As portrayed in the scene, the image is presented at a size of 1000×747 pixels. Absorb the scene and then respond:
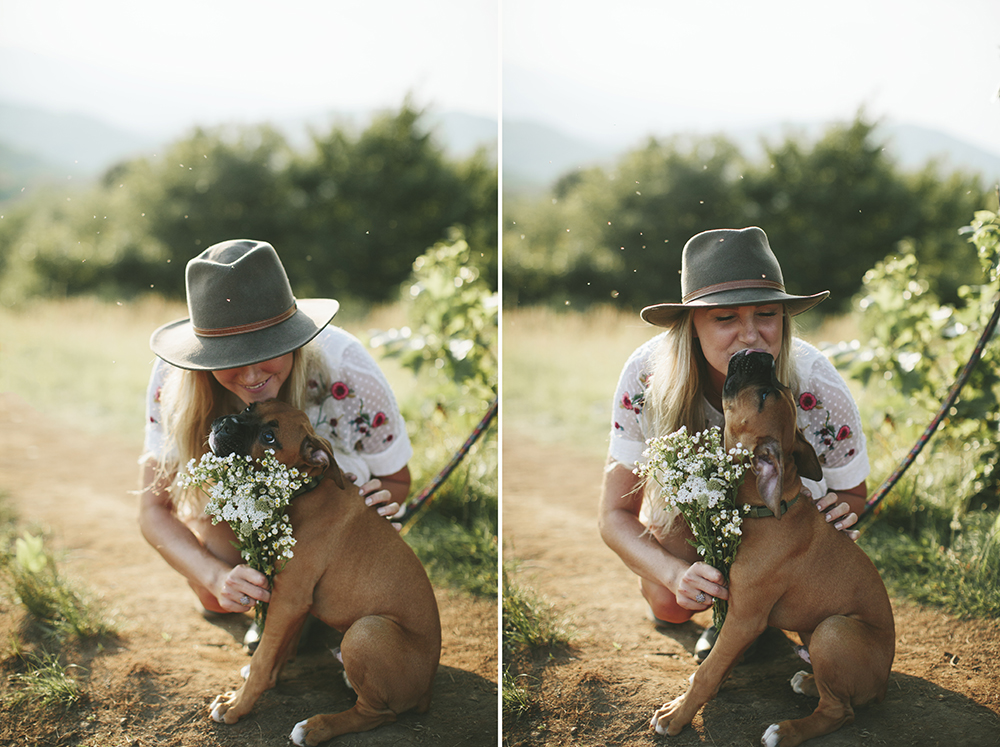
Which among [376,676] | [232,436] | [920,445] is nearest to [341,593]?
[376,676]

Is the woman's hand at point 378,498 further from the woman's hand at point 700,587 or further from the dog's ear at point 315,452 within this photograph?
the woman's hand at point 700,587

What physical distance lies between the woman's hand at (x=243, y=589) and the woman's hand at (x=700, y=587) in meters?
1.55

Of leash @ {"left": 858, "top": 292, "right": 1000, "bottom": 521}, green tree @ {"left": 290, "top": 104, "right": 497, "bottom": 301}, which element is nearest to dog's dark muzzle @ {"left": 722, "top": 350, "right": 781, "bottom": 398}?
leash @ {"left": 858, "top": 292, "right": 1000, "bottom": 521}

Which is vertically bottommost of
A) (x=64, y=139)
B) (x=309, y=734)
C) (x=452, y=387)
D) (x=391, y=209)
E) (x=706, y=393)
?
(x=309, y=734)

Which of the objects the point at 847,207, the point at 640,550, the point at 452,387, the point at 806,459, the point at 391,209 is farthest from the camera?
the point at 391,209

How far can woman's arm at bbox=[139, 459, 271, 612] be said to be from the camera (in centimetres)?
268

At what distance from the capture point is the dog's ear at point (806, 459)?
2.43m

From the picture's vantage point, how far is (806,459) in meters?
2.44

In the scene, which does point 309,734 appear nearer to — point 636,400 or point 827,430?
point 636,400

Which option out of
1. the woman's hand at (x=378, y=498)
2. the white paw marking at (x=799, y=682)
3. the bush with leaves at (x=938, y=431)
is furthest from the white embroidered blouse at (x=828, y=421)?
the woman's hand at (x=378, y=498)

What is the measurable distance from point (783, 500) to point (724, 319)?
0.69m

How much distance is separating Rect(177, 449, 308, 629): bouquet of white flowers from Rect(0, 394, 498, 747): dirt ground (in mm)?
836

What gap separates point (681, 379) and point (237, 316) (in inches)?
68.6

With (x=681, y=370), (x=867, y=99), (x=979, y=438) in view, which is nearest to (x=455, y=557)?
(x=681, y=370)
